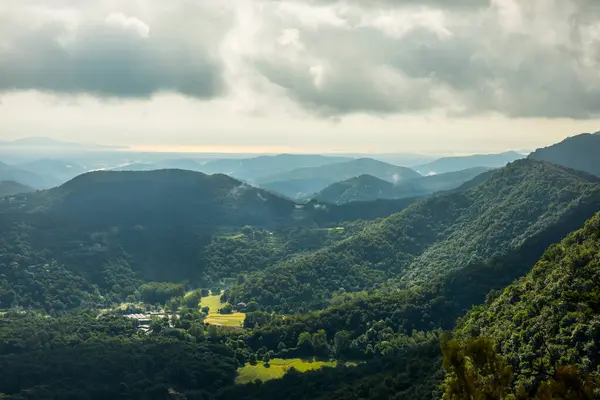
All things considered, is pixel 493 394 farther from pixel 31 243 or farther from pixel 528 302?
pixel 31 243

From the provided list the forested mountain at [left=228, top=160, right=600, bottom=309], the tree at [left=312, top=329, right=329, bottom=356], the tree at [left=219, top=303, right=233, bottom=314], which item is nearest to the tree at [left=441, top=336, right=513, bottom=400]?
the tree at [left=312, top=329, right=329, bottom=356]

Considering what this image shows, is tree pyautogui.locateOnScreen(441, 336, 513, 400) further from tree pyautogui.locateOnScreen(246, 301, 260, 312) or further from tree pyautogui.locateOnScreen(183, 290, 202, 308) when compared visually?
tree pyautogui.locateOnScreen(183, 290, 202, 308)

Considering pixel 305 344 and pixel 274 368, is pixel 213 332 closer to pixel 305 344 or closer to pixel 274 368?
pixel 305 344

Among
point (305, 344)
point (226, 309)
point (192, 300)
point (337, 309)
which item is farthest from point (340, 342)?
point (192, 300)

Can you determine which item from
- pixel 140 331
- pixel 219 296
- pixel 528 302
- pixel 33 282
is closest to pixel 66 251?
pixel 33 282

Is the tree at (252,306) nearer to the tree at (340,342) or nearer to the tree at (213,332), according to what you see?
the tree at (213,332)

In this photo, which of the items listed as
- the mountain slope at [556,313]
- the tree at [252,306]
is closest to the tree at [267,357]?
the mountain slope at [556,313]
